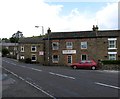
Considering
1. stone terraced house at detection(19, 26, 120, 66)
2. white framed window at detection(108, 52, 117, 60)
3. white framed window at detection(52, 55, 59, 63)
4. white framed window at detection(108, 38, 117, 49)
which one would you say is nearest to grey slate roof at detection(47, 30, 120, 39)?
stone terraced house at detection(19, 26, 120, 66)

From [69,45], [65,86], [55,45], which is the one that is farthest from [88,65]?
[65,86]

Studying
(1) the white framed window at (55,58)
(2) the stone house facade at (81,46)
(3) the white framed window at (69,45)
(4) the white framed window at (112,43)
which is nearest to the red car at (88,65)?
(2) the stone house facade at (81,46)

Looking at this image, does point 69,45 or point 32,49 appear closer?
point 69,45

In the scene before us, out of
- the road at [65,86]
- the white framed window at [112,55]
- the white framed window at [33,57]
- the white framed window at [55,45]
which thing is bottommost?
the road at [65,86]

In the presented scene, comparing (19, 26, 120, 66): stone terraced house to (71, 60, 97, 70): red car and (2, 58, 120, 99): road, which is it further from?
(2, 58, 120, 99): road

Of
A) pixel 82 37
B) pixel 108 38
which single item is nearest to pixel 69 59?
pixel 82 37

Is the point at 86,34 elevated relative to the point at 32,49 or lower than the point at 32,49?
elevated

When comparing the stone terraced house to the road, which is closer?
the road

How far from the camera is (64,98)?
40.9 feet

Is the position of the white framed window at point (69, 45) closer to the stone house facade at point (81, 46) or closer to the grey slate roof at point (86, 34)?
the stone house facade at point (81, 46)

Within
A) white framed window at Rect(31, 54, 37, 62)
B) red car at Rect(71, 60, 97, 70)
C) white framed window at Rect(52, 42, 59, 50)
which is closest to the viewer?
red car at Rect(71, 60, 97, 70)

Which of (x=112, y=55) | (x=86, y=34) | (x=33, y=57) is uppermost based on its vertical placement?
(x=86, y=34)

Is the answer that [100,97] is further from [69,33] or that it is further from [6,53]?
[6,53]

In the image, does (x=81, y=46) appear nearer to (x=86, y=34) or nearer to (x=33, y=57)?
(x=86, y=34)
